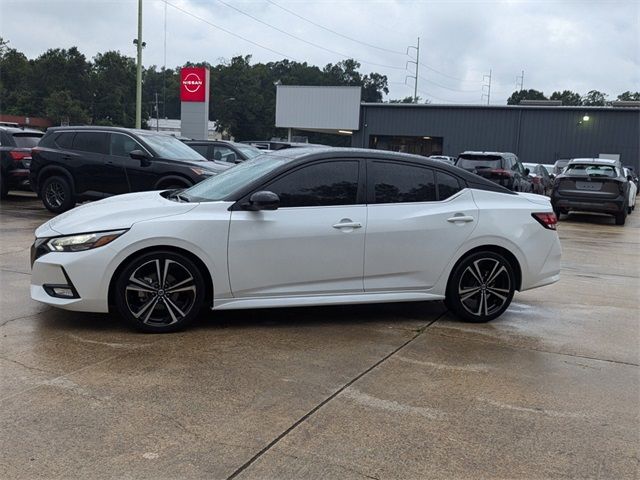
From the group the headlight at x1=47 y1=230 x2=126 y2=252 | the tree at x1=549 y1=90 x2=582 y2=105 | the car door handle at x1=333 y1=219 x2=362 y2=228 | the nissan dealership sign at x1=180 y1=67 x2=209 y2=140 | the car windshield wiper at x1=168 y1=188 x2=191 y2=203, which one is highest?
the tree at x1=549 y1=90 x2=582 y2=105

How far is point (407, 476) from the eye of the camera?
10.0ft

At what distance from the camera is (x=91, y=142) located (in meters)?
11.7

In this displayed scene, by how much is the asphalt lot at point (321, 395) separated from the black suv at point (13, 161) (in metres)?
8.54

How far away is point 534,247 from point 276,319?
255 centimetres

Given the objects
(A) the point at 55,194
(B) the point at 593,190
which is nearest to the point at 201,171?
(A) the point at 55,194

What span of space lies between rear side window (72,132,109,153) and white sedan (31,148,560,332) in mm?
6333

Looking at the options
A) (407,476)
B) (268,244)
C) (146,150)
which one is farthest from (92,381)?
(146,150)

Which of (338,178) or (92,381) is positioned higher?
(338,178)

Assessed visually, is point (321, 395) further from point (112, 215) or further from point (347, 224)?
point (112, 215)

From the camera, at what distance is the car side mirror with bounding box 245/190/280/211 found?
505 cm

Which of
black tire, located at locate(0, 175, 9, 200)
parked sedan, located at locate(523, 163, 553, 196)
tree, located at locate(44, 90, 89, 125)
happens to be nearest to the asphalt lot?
black tire, located at locate(0, 175, 9, 200)

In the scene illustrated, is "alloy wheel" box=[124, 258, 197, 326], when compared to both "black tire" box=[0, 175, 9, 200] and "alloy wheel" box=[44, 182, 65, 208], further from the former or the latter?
"black tire" box=[0, 175, 9, 200]

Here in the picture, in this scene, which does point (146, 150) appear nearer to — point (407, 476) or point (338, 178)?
point (338, 178)

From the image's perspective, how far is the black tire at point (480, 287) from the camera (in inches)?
224
